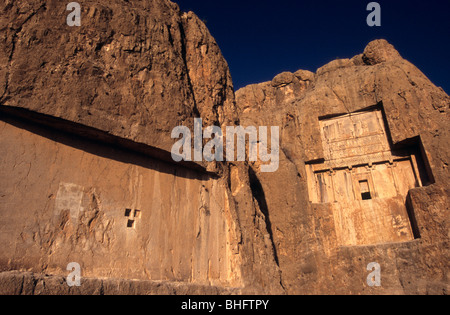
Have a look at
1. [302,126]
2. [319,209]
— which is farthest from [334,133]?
[319,209]

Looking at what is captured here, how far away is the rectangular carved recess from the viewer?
16953 mm

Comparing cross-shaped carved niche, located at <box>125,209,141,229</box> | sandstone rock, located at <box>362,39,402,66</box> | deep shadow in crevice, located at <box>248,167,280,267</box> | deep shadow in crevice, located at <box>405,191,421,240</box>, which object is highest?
sandstone rock, located at <box>362,39,402,66</box>

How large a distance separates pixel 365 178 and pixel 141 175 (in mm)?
12883

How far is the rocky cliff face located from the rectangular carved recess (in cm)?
54

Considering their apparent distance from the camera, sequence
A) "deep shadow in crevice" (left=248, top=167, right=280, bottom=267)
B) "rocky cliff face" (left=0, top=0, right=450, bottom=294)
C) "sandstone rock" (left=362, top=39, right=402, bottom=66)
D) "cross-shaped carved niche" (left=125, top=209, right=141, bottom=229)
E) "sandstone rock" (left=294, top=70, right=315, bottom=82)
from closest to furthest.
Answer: "rocky cliff face" (left=0, top=0, right=450, bottom=294) → "cross-shaped carved niche" (left=125, top=209, right=141, bottom=229) → "deep shadow in crevice" (left=248, top=167, right=280, bottom=267) → "sandstone rock" (left=362, top=39, right=402, bottom=66) → "sandstone rock" (left=294, top=70, right=315, bottom=82)

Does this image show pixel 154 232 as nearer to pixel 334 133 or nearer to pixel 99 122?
pixel 99 122

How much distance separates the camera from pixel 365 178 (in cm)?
1839

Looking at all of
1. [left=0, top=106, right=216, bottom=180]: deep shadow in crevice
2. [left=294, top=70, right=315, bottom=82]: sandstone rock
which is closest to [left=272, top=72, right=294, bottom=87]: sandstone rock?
[left=294, top=70, right=315, bottom=82]: sandstone rock

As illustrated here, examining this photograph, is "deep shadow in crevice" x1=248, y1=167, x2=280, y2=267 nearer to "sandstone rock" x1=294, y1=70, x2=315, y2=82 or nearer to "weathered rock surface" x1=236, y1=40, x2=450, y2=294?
"weathered rock surface" x1=236, y1=40, x2=450, y2=294

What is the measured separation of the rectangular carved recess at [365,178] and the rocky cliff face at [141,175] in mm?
541

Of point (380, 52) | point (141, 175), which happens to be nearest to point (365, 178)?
point (380, 52)

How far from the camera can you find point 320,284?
16.2 metres

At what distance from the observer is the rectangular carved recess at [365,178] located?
16953mm

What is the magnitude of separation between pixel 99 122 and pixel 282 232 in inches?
457
